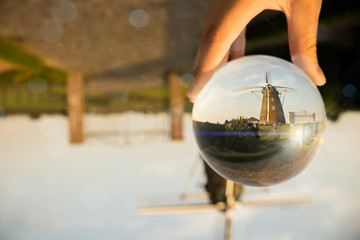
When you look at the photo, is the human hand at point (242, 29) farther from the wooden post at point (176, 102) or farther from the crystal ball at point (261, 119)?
the wooden post at point (176, 102)

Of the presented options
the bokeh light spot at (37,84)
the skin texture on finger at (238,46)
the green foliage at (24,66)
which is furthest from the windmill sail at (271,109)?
the bokeh light spot at (37,84)

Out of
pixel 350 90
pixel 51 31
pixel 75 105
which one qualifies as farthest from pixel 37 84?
pixel 350 90

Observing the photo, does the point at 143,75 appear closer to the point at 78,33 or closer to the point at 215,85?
the point at 78,33

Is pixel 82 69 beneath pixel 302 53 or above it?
above

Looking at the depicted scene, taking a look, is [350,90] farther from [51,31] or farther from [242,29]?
[51,31]

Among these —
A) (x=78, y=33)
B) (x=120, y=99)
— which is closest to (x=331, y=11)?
(x=78, y=33)

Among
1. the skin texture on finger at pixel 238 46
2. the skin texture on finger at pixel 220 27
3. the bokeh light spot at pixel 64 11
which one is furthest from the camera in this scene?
the bokeh light spot at pixel 64 11
